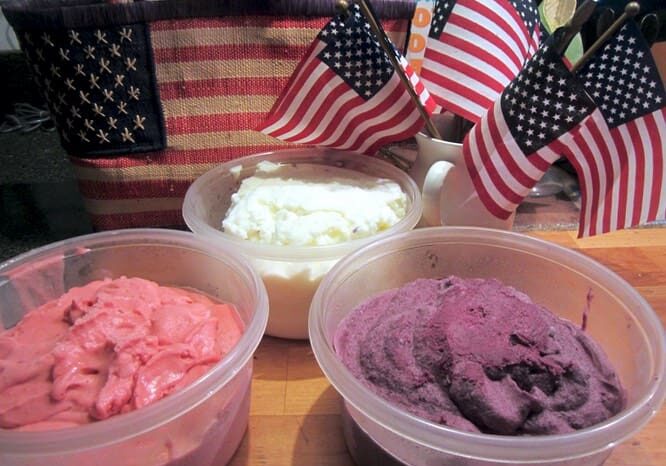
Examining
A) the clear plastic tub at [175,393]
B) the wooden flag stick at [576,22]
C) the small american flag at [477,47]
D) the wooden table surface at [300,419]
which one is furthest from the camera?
the small american flag at [477,47]

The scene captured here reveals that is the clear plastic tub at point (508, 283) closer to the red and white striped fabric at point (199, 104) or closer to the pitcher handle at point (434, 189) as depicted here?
the pitcher handle at point (434, 189)

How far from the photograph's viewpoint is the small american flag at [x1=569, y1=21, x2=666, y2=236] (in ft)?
2.90

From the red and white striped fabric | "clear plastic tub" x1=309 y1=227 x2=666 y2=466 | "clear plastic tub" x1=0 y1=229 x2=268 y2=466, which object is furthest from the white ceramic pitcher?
"clear plastic tub" x1=0 y1=229 x2=268 y2=466

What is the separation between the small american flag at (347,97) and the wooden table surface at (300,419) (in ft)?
1.47

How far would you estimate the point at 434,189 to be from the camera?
1008mm

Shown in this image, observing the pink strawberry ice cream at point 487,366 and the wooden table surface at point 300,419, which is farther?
the wooden table surface at point 300,419

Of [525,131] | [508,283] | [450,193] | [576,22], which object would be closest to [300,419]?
[508,283]

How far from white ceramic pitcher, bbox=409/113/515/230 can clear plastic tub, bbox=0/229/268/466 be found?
42 centimetres

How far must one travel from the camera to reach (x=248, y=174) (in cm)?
111

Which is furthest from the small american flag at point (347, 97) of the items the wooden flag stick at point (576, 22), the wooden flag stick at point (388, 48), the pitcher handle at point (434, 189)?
the wooden flag stick at point (576, 22)

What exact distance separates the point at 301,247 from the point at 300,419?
0.86 ft

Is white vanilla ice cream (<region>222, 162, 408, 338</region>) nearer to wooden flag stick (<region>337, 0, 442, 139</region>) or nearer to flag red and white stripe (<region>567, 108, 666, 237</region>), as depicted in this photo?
wooden flag stick (<region>337, 0, 442, 139</region>)

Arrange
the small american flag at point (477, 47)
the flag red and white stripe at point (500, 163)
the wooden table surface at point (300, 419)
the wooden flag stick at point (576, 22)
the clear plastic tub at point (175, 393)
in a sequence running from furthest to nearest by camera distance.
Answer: the small american flag at point (477, 47), the flag red and white stripe at point (500, 163), the wooden flag stick at point (576, 22), the wooden table surface at point (300, 419), the clear plastic tub at point (175, 393)

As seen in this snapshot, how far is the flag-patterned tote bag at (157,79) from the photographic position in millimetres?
957
